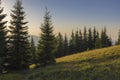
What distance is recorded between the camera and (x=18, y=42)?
41.5m

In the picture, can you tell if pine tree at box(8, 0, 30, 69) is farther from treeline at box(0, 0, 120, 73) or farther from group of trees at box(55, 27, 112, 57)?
group of trees at box(55, 27, 112, 57)

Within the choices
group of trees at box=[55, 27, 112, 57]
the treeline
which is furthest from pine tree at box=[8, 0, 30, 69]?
group of trees at box=[55, 27, 112, 57]

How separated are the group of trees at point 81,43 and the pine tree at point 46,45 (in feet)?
161

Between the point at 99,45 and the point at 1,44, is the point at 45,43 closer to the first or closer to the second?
the point at 1,44

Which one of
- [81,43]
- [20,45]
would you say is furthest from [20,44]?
[81,43]

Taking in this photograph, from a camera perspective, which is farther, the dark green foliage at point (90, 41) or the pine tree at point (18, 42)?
the dark green foliage at point (90, 41)

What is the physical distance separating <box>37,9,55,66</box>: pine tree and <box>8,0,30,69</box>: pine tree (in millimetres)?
2901

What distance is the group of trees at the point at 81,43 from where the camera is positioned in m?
96.9

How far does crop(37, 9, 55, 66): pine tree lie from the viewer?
43.5 meters

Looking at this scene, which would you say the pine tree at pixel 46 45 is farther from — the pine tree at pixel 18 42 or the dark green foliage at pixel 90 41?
the dark green foliage at pixel 90 41

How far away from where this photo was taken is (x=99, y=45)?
9606 centimetres

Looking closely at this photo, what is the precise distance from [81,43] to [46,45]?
58244mm

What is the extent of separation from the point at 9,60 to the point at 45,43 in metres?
7.63

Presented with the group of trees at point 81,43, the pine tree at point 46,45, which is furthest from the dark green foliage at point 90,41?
the pine tree at point 46,45
